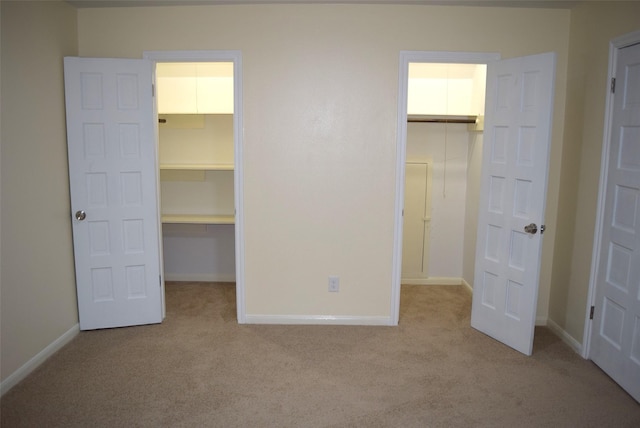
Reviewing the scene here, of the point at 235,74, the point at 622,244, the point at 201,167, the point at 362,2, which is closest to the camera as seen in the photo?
the point at 622,244

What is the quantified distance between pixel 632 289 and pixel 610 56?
4.65 ft

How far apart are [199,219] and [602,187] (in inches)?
132

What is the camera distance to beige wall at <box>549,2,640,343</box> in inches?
121

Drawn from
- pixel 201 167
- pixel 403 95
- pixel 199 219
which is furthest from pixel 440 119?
pixel 199 219

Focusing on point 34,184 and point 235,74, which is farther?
point 235,74

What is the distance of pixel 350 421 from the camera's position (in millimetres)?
2508

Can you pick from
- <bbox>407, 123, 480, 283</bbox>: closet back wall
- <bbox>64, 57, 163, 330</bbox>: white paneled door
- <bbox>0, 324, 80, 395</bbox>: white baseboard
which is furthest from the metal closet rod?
<bbox>0, 324, 80, 395</bbox>: white baseboard

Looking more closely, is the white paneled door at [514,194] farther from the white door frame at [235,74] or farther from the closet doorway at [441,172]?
the white door frame at [235,74]

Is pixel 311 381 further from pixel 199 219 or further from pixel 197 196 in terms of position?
pixel 197 196

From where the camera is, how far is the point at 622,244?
113 inches

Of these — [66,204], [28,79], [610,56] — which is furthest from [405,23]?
[66,204]

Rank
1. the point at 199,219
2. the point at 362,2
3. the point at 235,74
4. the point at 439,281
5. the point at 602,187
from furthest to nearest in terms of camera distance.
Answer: the point at 439,281
the point at 199,219
the point at 235,74
the point at 362,2
the point at 602,187

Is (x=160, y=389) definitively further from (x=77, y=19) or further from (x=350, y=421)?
(x=77, y=19)

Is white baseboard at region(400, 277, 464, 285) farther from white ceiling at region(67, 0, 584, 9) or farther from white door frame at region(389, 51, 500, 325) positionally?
white ceiling at region(67, 0, 584, 9)
